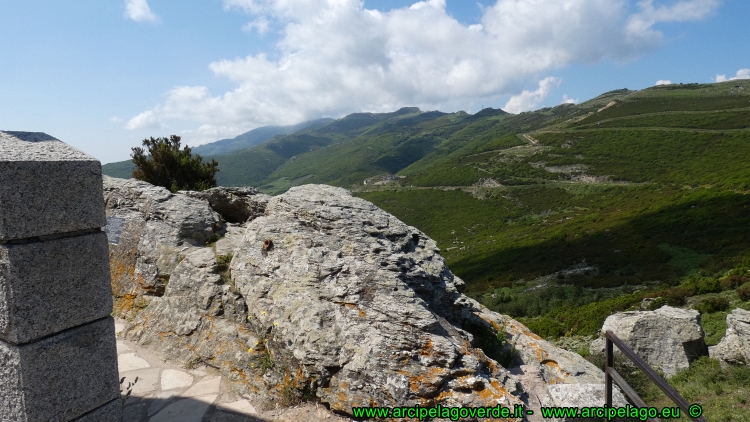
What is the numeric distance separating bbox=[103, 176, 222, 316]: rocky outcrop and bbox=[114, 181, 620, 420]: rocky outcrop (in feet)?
2.58

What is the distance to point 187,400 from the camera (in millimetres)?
5812

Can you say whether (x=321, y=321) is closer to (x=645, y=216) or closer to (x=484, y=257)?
(x=484, y=257)

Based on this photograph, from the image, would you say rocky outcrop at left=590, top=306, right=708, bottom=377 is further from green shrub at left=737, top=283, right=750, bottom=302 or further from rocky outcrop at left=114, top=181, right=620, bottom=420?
green shrub at left=737, top=283, right=750, bottom=302

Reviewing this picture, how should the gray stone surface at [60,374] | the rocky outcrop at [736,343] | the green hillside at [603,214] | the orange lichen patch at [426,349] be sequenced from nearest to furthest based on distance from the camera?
1. the gray stone surface at [60,374]
2. the orange lichen patch at [426,349]
3. the rocky outcrop at [736,343]
4. the green hillside at [603,214]

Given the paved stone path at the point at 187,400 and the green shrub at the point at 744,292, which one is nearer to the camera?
the paved stone path at the point at 187,400

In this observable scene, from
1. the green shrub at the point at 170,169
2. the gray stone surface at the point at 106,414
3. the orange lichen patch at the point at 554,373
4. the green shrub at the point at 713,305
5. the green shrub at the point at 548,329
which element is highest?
the green shrub at the point at 170,169

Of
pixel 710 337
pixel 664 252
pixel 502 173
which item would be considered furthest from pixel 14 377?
pixel 502 173

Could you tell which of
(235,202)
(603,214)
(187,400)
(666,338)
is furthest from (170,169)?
(603,214)

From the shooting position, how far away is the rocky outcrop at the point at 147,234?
349 inches

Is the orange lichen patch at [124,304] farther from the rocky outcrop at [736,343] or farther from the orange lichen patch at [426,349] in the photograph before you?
the rocky outcrop at [736,343]

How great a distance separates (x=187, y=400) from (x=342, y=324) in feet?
8.29

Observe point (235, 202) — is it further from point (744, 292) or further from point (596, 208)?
point (596, 208)

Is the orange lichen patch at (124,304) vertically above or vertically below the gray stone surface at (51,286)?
below

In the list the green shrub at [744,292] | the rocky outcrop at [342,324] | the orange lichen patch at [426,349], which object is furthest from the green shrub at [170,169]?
the green shrub at [744,292]
